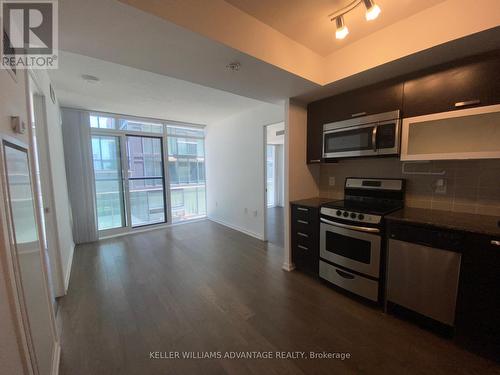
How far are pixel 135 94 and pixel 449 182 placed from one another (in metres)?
4.23

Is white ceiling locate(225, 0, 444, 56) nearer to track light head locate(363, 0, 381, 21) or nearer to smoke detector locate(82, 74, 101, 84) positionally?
track light head locate(363, 0, 381, 21)

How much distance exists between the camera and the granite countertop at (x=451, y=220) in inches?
58.5

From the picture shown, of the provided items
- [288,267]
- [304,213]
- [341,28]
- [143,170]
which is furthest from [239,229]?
[341,28]

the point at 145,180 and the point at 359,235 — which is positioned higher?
the point at 145,180

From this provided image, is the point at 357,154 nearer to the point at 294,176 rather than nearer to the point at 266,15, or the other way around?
the point at 294,176

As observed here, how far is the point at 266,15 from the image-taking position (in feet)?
5.39

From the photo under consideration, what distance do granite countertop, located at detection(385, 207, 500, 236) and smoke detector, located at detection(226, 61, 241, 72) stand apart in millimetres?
1952

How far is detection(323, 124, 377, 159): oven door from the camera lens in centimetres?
219

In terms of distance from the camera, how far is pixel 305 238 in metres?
2.66

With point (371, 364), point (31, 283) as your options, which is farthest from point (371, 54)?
point (31, 283)

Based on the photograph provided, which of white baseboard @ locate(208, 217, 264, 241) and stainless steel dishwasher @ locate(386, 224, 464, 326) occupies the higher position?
stainless steel dishwasher @ locate(386, 224, 464, 326)

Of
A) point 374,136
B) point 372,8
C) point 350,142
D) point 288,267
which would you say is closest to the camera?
point 372,8

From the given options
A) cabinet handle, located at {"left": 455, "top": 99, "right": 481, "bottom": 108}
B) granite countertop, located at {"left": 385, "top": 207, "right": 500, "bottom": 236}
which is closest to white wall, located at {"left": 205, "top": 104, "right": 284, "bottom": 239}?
cabinet handle, located at {"left": 455, "top": 99, "right": 481, "bottom": 108}

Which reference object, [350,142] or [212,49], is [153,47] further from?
[350,142]
